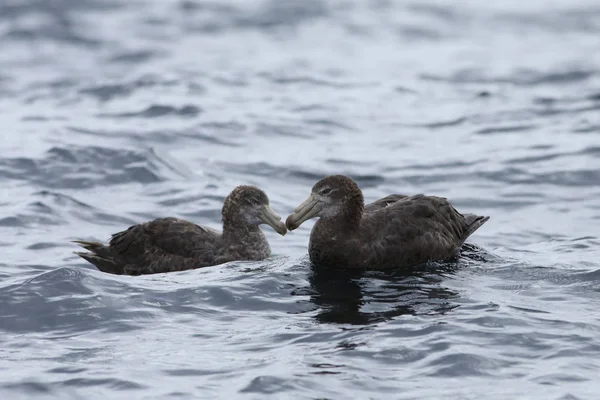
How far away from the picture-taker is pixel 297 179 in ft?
63.9

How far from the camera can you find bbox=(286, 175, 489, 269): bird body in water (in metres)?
12.5

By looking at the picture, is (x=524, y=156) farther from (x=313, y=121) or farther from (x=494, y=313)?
(x=494, y=313)

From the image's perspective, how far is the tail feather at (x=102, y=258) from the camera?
13.2m

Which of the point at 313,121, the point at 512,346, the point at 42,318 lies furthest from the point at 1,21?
the point at 512,346

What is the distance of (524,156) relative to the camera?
20875 millimetres

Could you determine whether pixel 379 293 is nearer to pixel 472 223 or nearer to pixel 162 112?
pixel 472 223

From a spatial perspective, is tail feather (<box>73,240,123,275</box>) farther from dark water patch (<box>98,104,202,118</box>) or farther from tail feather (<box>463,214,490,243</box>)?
dark water patch (<box>98,104,202,118</box>)

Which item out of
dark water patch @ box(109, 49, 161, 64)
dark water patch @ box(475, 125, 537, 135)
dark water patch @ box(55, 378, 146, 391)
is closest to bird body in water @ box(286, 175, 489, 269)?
dark water patch @ box(55, 378, 146, 391)

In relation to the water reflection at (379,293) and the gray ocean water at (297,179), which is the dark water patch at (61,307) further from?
A: the water reflection at (379,293)

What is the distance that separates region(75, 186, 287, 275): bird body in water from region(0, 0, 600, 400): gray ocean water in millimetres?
364

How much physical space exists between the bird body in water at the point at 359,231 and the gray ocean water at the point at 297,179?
23 cm

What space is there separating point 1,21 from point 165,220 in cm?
2160

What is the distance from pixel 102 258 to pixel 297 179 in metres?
6.60

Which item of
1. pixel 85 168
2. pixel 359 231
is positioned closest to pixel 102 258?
pixel 359 231
